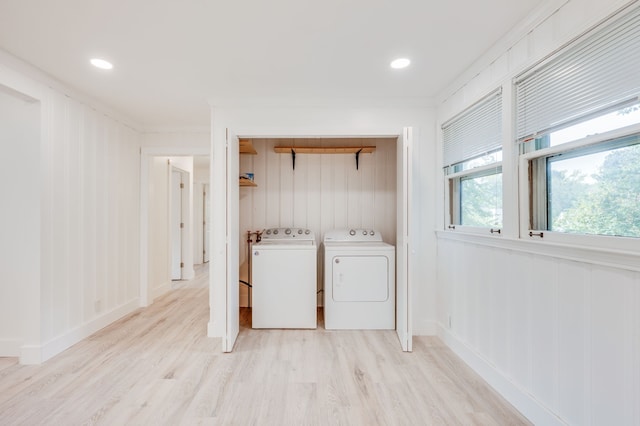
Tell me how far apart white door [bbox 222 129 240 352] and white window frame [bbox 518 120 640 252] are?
7.05ft

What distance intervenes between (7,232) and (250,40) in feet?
8.16

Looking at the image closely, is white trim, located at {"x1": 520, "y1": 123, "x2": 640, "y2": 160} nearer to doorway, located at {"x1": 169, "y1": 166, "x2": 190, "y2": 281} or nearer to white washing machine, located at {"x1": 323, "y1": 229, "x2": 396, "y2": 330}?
white washing machine, located at {"x1": 323, "y1": 229, "x2": 396, "y2": 330}

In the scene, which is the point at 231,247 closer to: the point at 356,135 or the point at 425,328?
the point at 356,135

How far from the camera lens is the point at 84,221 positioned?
2.75 metres

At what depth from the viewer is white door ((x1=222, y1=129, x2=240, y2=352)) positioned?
2.46 metres

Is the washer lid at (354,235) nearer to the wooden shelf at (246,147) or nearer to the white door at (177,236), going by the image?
the wooden shelf at (246,147)

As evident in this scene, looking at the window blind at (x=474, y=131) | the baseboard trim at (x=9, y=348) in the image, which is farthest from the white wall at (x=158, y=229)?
the window blind at (x=474, y=131)

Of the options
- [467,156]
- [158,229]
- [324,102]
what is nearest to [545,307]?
[467,156]

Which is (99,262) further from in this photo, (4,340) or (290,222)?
(290,222)

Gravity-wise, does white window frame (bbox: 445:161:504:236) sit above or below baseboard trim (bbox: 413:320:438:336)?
above

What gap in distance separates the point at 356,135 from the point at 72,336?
10.5ft

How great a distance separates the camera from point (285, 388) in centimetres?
195

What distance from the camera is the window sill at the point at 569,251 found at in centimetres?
114

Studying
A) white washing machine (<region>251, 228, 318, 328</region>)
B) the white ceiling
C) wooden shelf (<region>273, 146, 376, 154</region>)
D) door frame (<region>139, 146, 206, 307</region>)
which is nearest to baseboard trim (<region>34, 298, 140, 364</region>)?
door frame (<region>139, 146, 206, 307</region>)
